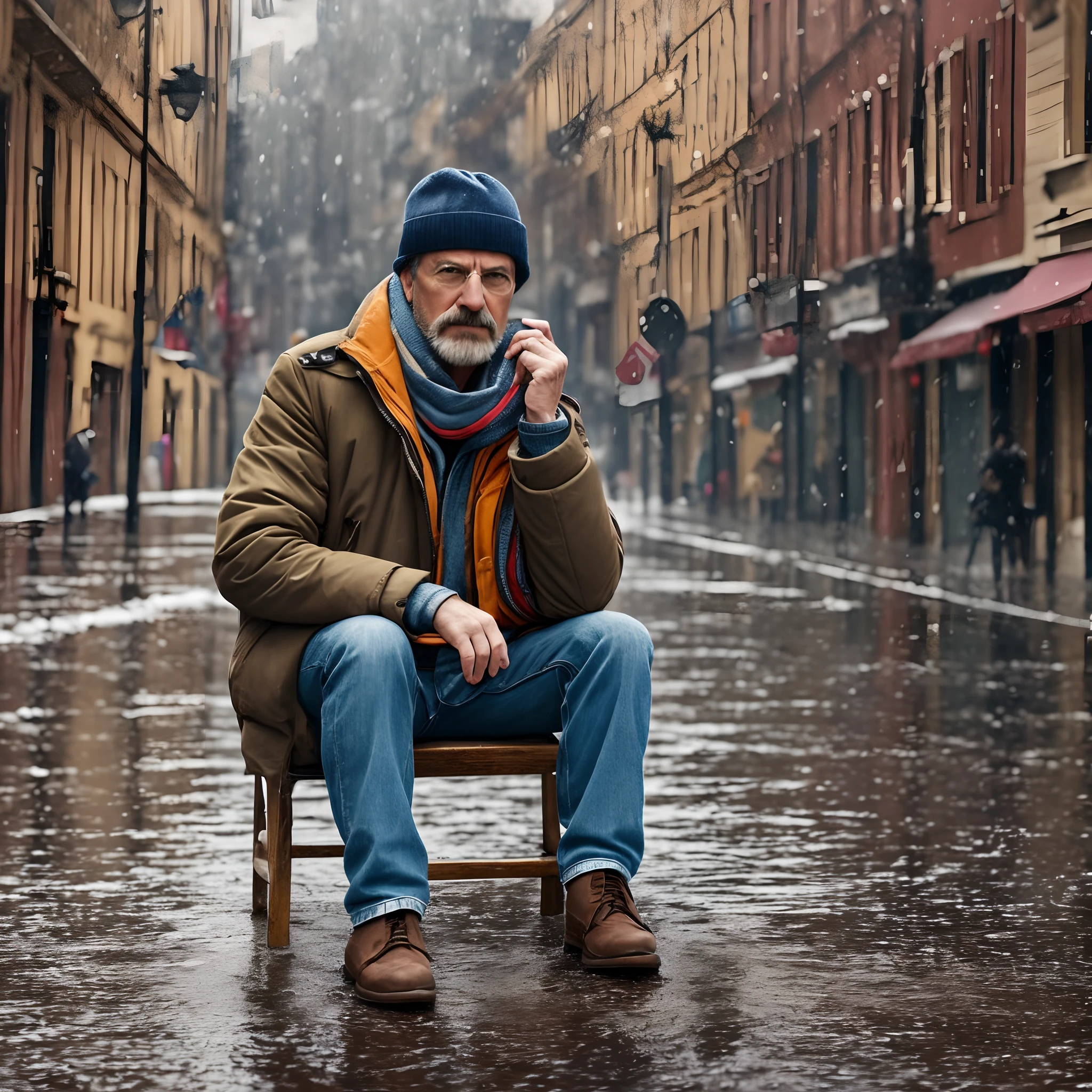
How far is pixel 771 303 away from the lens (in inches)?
392

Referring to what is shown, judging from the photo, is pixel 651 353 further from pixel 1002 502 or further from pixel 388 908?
pixel 388 908

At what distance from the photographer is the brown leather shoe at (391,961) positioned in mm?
2979

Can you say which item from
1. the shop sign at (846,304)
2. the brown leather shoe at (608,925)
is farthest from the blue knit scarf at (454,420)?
the shop sign at (846,304)

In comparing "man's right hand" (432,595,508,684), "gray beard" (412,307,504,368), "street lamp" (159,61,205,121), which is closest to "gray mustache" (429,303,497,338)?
"gray beard" (412,307,504,368)

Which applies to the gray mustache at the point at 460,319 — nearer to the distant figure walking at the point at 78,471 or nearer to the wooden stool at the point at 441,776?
the wooden stool at the point at 441,776

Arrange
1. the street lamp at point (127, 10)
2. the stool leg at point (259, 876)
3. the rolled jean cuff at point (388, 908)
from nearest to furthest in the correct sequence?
1. the rolled jean cuff at point (388, 908)
2. the stool leg at point (259, 876)
3. the street lamp at point (127, 10)

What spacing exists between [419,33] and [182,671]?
13.0ft

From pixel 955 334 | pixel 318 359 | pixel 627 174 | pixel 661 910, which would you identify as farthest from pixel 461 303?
pixel 955 334

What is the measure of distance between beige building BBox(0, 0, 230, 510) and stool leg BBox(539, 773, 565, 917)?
528 cm

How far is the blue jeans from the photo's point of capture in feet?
10.3

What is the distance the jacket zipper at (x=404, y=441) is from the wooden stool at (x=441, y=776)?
35cm

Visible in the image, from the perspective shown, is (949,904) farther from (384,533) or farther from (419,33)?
(419,33)

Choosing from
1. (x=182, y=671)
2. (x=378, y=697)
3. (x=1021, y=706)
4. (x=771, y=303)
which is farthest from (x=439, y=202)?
(x=771, y=303)

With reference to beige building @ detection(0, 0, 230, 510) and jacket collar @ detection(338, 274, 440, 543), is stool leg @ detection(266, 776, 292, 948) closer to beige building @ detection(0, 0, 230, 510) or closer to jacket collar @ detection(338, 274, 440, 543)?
jacket collar @ detection(338, 274, 440, 543)
